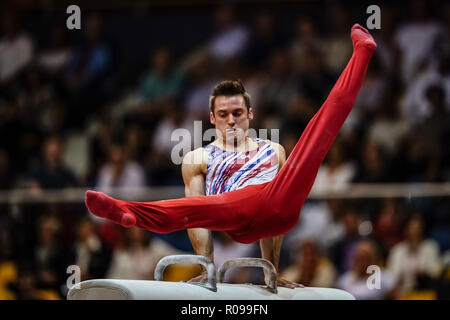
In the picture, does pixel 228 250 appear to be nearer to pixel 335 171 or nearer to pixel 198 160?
pixel 335 171

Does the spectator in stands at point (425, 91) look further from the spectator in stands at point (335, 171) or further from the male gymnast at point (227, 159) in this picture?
the male gymnast at point (227, 159)

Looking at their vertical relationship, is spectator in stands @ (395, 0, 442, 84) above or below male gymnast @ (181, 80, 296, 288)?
above

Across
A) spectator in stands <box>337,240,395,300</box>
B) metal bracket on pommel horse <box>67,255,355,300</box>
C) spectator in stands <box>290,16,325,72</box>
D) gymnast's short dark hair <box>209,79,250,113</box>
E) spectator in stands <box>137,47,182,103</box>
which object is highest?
spectator in stands <box>290,16,325,72</box>

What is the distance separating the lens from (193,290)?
10.8 feet

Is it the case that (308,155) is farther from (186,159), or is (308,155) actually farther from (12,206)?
(12,206)

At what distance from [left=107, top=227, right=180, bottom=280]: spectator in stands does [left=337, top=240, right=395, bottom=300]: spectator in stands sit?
183 centimetres

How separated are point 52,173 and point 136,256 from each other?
1845 mm

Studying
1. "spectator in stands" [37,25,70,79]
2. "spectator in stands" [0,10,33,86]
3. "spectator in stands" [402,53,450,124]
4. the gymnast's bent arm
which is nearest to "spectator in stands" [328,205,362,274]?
"spectator in stands" [402,53,450,124]

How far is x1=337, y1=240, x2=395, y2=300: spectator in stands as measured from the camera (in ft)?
20.3

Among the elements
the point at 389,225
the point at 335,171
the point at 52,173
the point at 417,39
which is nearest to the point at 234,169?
the point at 389,225

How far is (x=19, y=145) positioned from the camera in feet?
29.2

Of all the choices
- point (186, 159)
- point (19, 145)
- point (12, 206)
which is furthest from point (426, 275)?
point (19, 145)

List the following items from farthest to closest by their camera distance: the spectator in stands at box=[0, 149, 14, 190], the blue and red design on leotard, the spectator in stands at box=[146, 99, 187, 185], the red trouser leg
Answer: the spectator in stands at box=[0, 149, 14, 190]
the spectator in stands at box=[146, 99, 187, 185]
the blue and red design on leotard
the red trouser leg

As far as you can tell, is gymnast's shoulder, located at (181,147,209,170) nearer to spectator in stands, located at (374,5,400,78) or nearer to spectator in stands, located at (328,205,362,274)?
spectator in stands, located at (328,205,362,274)
